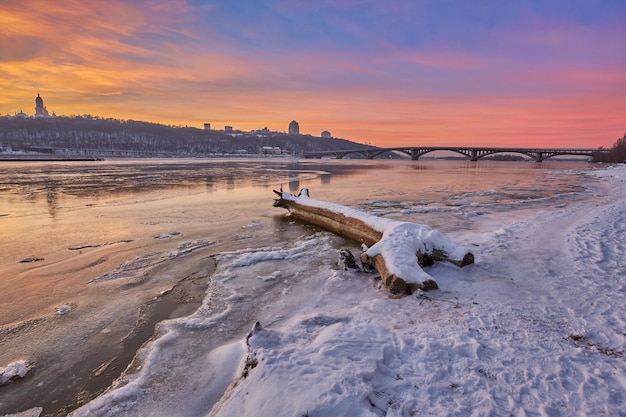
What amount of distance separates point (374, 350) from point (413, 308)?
1593 millimetres

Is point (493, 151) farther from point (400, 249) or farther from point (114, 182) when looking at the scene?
point (400, 249)

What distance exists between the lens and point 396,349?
432cm

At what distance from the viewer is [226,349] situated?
15.3 ft

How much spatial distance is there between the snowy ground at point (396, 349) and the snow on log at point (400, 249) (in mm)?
281

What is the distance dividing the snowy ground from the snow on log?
0.28 meters

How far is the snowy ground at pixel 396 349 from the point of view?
3.41m

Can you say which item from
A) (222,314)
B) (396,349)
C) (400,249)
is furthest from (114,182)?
(396,349)

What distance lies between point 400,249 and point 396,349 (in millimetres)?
2998

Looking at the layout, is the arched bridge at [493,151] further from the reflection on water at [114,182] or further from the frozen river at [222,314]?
the frozen river at [222,314]

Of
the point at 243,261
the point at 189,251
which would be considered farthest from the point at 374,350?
the point at 189,251

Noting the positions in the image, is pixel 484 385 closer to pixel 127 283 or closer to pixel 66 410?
pixel 66 410

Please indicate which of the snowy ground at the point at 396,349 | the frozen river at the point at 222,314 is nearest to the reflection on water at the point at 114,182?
the frozen river at the point at 222,314

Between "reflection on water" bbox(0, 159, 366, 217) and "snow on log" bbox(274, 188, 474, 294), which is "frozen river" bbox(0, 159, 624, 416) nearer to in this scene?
"snow on log" bbox(274, 188, 474, 294)

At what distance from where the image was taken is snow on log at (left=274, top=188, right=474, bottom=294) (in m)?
6.32
